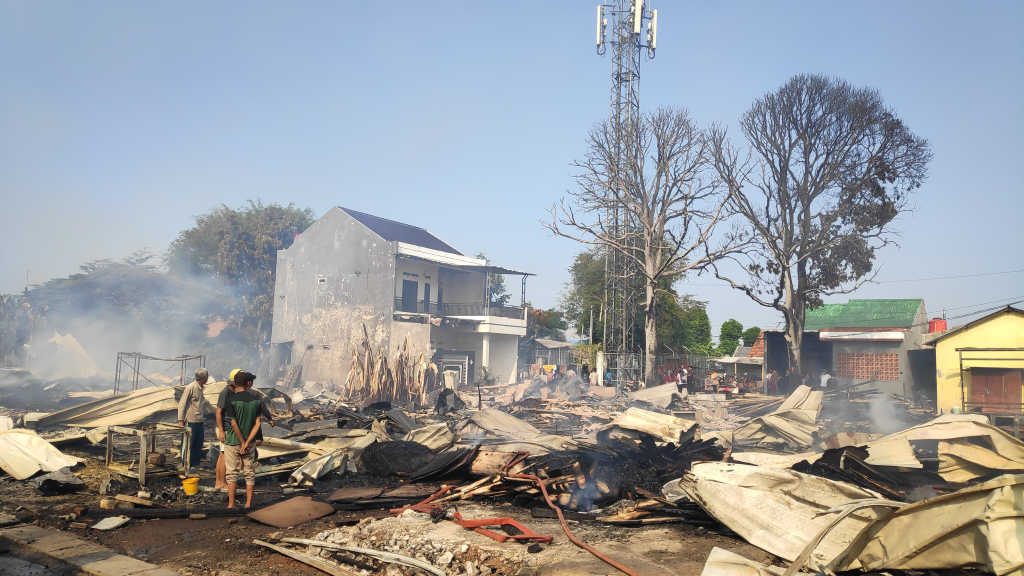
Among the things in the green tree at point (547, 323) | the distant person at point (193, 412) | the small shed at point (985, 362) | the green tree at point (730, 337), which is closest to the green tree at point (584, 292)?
the green tree at point (547, 323)

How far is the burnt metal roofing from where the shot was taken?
31327 mm

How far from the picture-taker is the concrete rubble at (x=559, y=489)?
3.56 m

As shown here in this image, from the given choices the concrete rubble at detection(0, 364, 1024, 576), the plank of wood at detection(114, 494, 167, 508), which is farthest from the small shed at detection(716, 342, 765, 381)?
the plank of wood at detection(114, 494, 167, 508)

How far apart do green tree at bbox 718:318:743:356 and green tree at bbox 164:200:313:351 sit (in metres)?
31.7

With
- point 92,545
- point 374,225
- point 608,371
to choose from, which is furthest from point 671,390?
point 374,225

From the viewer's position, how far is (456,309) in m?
32.6

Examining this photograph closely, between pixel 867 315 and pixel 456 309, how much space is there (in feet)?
72.2

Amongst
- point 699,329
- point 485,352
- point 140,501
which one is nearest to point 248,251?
point 485,352

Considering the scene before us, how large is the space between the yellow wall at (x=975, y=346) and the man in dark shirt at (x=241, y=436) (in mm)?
20232

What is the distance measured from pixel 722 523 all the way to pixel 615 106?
24575 millimetres

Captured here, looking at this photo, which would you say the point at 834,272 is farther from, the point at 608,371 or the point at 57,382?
the point at 57,382

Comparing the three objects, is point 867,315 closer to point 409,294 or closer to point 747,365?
point 747,365

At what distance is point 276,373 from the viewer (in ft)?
99.6

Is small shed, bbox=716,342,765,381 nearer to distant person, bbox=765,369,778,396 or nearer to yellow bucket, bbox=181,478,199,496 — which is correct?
distant person, bbox=765,369,778,396
